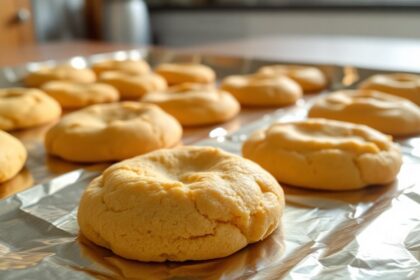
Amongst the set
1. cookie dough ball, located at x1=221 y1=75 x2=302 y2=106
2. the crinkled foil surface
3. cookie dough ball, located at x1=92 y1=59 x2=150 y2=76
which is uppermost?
cookie dough ball, located at x1=92 y1=59 x2=150 y2=76

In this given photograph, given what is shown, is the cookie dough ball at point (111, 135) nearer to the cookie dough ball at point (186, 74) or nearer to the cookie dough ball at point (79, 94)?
the cookie dough ball at point (79, 94)

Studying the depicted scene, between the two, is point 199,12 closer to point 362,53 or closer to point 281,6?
point 281,6

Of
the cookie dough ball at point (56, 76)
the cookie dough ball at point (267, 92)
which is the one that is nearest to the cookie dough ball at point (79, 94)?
the cookie dough ball at point (56, 76)

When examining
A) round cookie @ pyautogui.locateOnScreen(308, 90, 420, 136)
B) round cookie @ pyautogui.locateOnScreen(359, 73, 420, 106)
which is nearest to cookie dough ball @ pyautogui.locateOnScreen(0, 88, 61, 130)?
round cookie @ pyautogui.locateOnScreen(308, 90, 420, 136)

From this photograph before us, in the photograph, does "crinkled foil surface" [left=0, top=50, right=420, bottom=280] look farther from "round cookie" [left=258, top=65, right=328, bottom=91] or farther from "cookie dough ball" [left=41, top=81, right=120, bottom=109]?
"round cookie" [left=258, top=65, right=328, bottom=91]

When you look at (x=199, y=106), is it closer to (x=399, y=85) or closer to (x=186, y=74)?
(x=186, y=74)
